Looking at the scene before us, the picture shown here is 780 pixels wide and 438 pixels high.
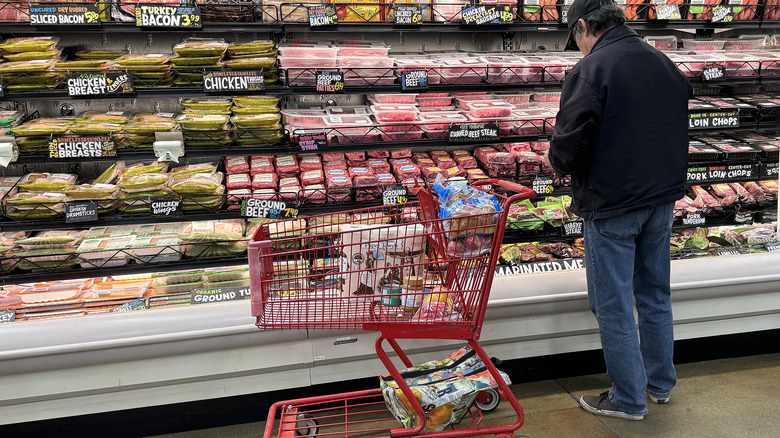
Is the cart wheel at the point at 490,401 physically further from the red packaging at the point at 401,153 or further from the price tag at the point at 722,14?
the price tag at the point at 722,14

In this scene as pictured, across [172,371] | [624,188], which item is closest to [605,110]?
[624,188]

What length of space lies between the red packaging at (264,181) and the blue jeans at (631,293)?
1.57 metres

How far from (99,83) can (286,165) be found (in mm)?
972

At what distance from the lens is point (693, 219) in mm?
3766

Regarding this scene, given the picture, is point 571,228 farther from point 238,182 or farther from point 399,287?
point 238,182

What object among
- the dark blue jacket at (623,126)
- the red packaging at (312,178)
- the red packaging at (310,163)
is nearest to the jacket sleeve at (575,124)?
the dark blue jacket at (623,126)

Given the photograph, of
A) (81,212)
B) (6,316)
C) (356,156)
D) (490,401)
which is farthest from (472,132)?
(6,316)

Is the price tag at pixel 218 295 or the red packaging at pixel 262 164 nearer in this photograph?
the price tag at pixel 218 295

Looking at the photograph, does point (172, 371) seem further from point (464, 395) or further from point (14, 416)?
point (464, 395)

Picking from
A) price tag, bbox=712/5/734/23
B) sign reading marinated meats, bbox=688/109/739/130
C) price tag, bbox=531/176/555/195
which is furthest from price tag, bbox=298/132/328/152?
price tag, bbox=712/5/734/23

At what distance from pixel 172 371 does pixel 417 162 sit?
1.72m

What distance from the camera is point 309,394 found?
2912 millimetres

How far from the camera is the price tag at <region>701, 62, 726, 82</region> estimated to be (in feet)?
11.8

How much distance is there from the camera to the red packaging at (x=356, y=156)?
11.9 ft
